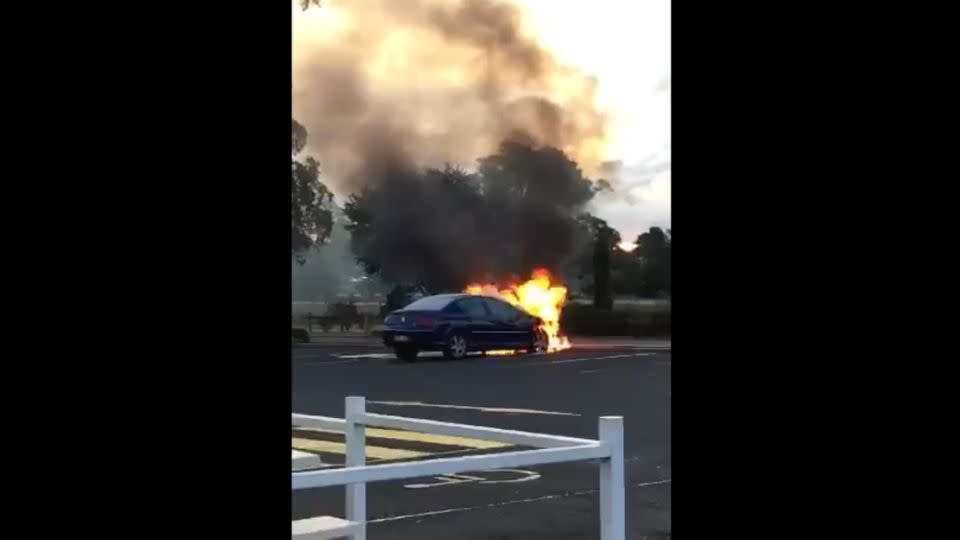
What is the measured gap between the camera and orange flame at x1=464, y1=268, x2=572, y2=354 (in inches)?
816

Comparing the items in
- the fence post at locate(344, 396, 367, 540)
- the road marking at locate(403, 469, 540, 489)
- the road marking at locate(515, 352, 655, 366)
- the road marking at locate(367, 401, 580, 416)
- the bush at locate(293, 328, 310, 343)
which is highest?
the bush at locate(293, 328, 310, 343)

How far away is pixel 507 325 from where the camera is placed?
59.8 ft

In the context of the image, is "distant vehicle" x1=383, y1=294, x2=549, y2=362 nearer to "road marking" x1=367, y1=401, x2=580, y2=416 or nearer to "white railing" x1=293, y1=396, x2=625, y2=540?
"road marking" x1=367, y1=401, x2=580, y2=416

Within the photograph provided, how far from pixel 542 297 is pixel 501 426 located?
11283 mm

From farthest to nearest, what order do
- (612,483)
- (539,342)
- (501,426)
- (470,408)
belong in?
(539,342) < (470,408) < (501,426) < (612,483)

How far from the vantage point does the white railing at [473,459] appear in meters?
2.81

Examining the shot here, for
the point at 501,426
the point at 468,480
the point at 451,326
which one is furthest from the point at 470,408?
the point at 451,326

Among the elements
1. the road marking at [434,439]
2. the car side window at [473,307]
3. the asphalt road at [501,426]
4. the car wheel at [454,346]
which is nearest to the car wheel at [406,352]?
the asphalt road at [501,426]

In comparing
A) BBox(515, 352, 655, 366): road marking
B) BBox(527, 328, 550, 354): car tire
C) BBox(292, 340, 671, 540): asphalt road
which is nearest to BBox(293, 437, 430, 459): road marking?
BBox(292, 340, 671, 540): asphalt road

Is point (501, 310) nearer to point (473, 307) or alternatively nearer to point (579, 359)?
point (473, 307)

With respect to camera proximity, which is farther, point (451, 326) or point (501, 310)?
point (501, 310)

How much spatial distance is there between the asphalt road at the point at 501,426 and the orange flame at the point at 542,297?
63cm
